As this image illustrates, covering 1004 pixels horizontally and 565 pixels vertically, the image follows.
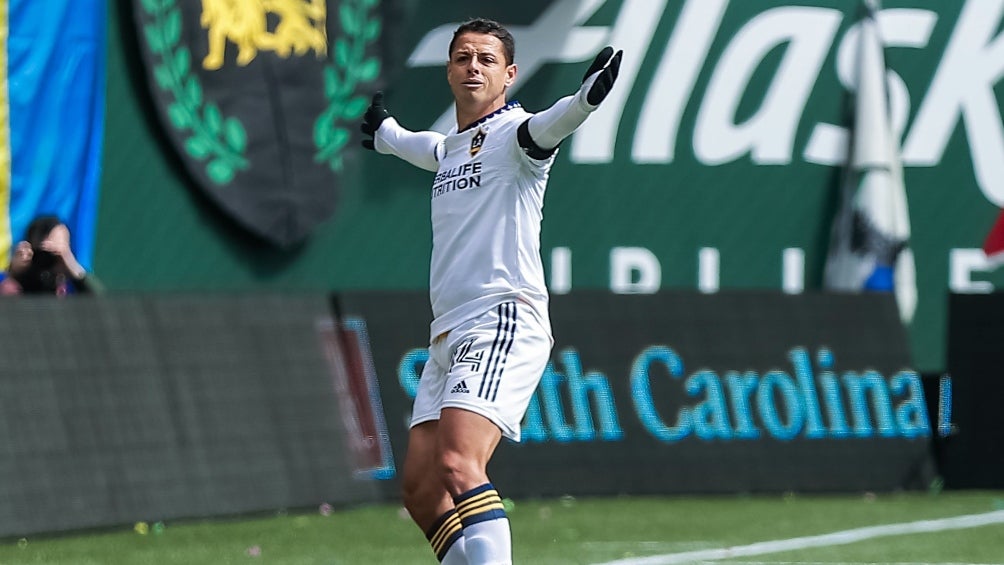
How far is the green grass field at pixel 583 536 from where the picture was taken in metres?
9.48

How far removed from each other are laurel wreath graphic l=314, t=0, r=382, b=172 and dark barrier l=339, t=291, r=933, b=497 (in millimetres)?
4286

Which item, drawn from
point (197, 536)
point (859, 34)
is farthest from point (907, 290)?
point (197, 536)

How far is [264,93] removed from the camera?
16516 millimetres

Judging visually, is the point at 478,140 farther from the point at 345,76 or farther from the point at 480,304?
the point at 345,76

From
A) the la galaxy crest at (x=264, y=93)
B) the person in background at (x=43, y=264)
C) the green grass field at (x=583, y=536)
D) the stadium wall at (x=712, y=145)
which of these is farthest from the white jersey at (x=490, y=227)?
the stadium wall at (x=712, y=145)

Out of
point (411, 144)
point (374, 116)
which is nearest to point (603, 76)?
point (411, 144)

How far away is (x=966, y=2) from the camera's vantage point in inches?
734

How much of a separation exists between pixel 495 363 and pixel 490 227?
0.48 m

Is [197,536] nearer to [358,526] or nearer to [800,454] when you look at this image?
[358,526]

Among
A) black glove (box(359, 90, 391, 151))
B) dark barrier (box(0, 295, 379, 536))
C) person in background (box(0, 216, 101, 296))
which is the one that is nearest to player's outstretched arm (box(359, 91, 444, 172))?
black glove (box(359, 90, 391, 151))

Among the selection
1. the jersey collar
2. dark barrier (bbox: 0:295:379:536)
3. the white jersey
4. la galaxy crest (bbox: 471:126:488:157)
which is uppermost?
the jersey collar

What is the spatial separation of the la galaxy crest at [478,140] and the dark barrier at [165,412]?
4.07 metres

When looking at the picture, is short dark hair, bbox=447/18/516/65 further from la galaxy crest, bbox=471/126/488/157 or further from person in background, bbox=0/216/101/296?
person in background, bbox=0/216/101/296

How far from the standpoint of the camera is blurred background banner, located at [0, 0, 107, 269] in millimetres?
14516
